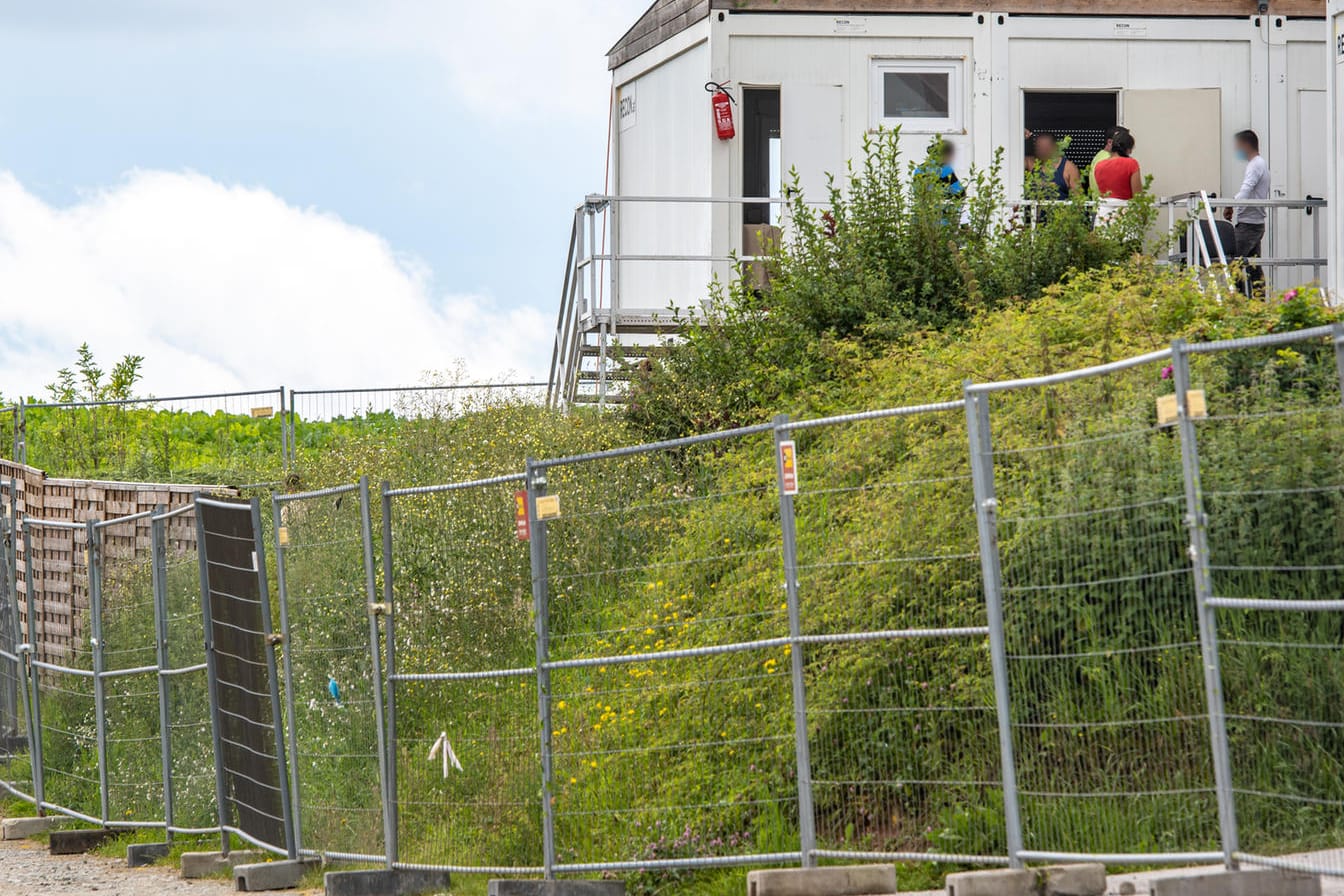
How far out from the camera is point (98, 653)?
12953 mm

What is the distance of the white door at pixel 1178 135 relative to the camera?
63.5ft

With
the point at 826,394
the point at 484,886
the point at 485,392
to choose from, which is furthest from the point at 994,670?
the point at 485,392

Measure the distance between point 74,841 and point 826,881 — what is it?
7.41 metres

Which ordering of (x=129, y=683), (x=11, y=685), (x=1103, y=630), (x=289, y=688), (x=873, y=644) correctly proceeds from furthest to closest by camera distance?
(x=11, y=685) < (x=129, y=683) < (x=289, y=688) < (x=873, y=644) < (x=1103, y=630)

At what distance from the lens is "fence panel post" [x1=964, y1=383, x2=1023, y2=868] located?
6977mm

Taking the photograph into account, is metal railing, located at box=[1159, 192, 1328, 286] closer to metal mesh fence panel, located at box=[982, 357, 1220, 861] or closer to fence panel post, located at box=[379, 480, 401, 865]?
fence panel post, located at box=[379, 480, 401, 865]

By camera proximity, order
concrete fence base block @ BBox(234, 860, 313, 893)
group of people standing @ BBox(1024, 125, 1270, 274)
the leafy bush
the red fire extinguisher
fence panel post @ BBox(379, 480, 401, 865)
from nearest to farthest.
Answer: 1. fence panel post @ BBox(379, 480, 401, 865)
2. concrete fence base block @ BBox(234, 860, 313, 893)
3. the leafy bush
4. group of people standing @ BBox(1024, 125, 1270, 274)
5. the red fire extinguisher

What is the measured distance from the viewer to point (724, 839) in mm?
8375

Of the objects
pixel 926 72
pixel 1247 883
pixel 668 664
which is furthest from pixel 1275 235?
pixel 1247 883

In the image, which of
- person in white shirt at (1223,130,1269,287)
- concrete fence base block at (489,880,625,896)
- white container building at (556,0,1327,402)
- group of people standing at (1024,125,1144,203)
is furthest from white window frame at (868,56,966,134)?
concrete fence base block at (489,880,625,896)

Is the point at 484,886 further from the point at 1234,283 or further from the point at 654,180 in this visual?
the point at 654,180

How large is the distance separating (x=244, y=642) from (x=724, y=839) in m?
3.88

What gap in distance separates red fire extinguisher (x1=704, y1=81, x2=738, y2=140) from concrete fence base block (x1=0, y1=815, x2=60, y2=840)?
33.2 feet

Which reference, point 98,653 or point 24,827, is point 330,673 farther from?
point 24,827
